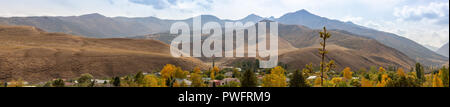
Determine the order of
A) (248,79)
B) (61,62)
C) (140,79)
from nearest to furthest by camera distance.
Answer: (248,79), (140,79), (61,62)

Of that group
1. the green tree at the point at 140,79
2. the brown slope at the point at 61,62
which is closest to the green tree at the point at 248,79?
the green tree at the point at 140,79

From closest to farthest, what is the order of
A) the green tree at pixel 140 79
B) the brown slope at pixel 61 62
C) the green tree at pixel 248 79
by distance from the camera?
1. the green tree at pixel 248 79
2. the green tree at pixel 140 79
3. the brown slope at pixel 61 62

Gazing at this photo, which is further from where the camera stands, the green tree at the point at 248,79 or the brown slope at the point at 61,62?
the brown slope at the point at 61,62

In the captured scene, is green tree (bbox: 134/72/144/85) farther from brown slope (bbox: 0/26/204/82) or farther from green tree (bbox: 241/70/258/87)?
brown slope (bbox: 0/26/204/82)

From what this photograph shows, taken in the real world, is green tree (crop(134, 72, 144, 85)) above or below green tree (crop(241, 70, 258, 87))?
below

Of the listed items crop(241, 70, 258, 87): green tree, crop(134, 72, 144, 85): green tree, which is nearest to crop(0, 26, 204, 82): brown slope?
crop(134, 72, 144, 85): green tree

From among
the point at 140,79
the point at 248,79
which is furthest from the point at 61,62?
the point at 248,79

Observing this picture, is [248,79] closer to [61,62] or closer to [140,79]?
[140,79]

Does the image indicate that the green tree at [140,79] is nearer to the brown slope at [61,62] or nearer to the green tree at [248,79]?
the green tree at [248,79]

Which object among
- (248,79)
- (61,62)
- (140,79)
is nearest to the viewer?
(248,79)

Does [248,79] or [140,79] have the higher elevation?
[248,79]
